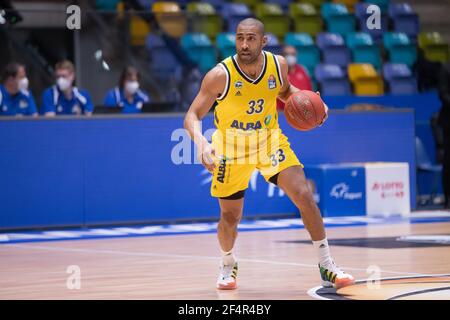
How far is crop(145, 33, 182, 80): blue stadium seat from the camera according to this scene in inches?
535

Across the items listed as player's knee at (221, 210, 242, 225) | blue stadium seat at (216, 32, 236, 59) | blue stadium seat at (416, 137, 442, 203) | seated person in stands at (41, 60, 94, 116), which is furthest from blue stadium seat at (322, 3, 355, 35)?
player's knee at (221, 210, 242, 225)

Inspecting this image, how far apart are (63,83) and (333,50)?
19.3 feet

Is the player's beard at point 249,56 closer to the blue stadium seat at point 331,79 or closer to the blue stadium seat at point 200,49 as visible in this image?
the blue stadium seat at point 200,49

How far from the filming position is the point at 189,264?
31.4 feet

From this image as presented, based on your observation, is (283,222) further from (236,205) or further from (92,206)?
(236,205)

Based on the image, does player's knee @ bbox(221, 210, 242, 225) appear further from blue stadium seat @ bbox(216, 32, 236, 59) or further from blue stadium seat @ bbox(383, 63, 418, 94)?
blue stadium seat @ bbox(383, 63, 418, 94)

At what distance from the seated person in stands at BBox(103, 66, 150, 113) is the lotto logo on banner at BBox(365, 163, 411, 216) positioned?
3.11 meters

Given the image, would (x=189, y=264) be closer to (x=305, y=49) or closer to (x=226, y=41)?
(x=226, y=41)

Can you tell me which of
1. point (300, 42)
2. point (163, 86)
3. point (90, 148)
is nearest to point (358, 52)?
point (300, 42)

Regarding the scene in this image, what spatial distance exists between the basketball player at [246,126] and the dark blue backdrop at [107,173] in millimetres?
5043

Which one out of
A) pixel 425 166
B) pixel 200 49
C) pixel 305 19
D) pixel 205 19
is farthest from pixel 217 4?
pixel 425 166

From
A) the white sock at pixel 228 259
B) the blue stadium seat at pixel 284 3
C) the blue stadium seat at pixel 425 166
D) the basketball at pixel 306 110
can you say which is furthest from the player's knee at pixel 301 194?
the blue stadium seat at pixel 284 3

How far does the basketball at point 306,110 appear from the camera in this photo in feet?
→ 25.9

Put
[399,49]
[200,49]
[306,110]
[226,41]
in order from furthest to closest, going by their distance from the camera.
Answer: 1. [399,49]
2. [226,41]
3. [200,49]
4. [306,110]
